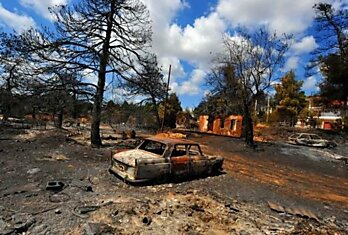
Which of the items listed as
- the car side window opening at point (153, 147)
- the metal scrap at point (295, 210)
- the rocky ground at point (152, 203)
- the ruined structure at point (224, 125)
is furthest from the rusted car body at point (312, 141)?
the car side window opening at point (153, 147)

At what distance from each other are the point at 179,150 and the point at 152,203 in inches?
119

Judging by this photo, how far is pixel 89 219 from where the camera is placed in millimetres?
5445

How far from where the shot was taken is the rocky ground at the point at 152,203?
5348 millimetres

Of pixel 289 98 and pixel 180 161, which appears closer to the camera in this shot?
pixel 180 161

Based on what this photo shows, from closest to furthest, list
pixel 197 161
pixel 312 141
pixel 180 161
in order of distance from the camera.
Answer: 1. pixel 180 161
2. pixel 197 161
3. pixel 312 141

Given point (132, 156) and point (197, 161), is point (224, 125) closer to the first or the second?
point (197, 161)

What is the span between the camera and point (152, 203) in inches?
261

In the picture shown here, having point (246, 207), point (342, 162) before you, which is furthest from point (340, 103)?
point (246, 207)

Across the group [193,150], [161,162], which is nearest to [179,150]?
[193,150]

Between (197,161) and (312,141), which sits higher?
(312,141)

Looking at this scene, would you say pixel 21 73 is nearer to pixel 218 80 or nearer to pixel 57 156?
pixel 57 156

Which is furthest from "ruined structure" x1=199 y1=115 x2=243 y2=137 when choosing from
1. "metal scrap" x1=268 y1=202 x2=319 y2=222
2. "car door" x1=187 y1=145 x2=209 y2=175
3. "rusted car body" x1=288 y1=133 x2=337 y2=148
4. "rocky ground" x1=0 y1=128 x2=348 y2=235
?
"metal scrap" x1=268 y1=202 x2=319 y2=222

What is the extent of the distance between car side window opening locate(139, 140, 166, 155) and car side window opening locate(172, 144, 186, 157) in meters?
0.36

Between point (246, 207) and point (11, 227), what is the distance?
16.4 ft
